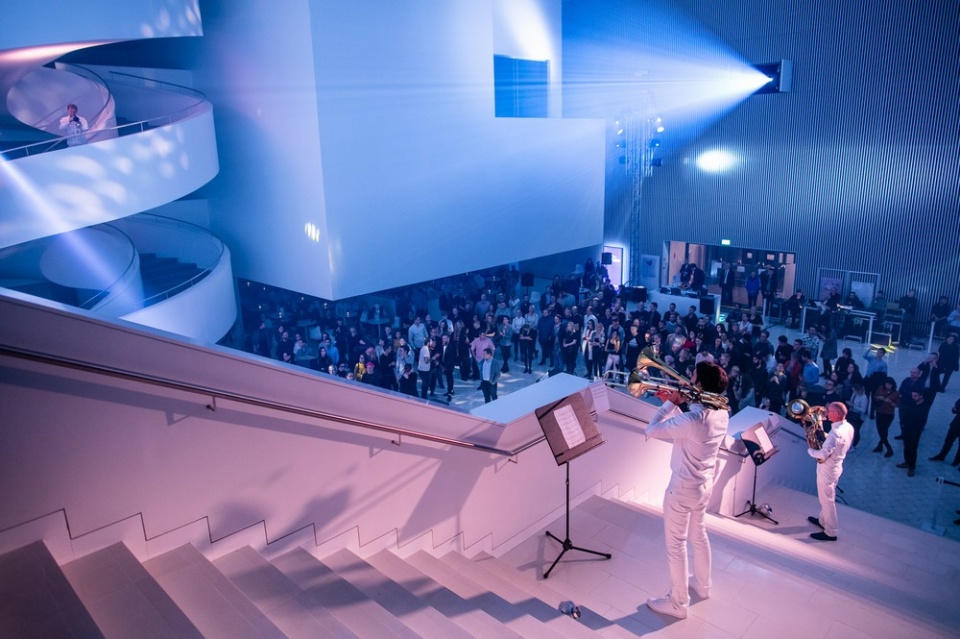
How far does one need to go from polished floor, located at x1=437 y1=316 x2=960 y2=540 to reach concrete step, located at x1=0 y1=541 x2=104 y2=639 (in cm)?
655

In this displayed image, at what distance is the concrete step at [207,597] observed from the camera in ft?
9.43

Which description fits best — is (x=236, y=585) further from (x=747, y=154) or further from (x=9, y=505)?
(x=747, y=154)

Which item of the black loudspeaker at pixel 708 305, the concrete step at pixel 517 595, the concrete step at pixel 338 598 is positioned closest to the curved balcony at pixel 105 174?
the concrete step at pixel 338 598

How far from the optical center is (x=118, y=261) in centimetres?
1144

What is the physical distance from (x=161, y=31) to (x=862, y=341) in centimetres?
1565

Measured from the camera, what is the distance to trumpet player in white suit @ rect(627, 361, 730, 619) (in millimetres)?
4051

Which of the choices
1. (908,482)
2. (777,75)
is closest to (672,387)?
(908,482)

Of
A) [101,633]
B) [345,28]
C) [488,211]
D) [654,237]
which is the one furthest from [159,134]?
[654,237]

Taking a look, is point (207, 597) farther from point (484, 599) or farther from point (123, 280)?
point (123, 280)

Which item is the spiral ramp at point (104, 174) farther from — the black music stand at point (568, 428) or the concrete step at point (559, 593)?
the black music stand at point (568, 428)

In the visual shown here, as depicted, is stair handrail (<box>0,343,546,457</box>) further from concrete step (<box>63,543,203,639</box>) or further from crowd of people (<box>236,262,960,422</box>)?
crowd of people (<box>236,262,960,422</box>)

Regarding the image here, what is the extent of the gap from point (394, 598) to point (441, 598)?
353 mm

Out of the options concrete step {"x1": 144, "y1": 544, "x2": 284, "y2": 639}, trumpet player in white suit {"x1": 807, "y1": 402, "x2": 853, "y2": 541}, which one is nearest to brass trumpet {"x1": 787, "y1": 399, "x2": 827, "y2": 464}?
trumpet player in white suit {"x1": 807, "y1": 402, "x2": 853, "y2": 541}

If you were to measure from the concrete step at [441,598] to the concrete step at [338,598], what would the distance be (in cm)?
49
